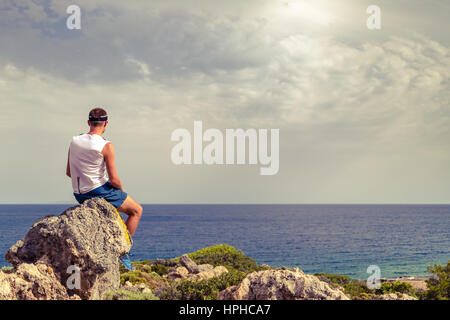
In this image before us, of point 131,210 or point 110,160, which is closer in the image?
point 110,160

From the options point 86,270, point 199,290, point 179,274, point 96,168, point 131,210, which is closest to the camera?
point 86,270

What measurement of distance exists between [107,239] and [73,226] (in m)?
0.76

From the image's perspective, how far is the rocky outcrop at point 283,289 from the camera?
24.1ft

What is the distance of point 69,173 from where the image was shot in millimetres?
8562

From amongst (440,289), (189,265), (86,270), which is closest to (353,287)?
(440,289)

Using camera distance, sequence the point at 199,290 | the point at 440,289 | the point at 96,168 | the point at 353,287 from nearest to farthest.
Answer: the point at 96,168 → the point at 440,289 → the point at 199,290 → the point at 353,287

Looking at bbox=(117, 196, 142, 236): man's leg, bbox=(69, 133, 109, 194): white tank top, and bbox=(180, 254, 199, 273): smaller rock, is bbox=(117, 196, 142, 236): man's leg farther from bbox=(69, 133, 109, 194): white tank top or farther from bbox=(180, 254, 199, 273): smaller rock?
bbox=(180, 254, 199, 273): smaller rock

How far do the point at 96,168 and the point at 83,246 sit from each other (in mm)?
1652

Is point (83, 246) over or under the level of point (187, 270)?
over

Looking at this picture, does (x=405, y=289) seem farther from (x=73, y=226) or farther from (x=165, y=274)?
(x=165, y=274)

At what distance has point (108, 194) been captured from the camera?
8.32 m

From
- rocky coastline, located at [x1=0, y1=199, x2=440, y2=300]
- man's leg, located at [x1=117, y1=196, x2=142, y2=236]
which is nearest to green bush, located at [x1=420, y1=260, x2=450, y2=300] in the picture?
rocky coastline, located at [x1=0, y1=199, x2=440, y2=300]

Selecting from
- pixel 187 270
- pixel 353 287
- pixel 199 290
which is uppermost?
pixel 199 290

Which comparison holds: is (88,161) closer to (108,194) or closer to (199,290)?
(108,194)
